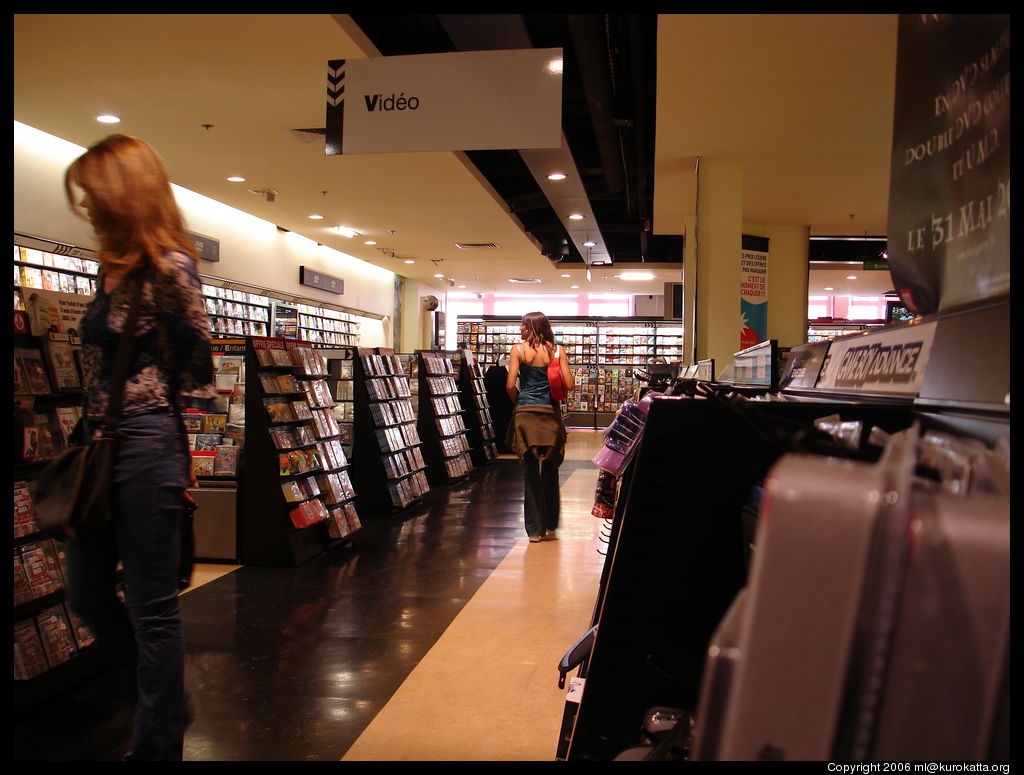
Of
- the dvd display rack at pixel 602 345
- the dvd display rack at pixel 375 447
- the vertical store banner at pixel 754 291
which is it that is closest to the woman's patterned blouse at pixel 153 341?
the dvd display rack at pixel 375 447

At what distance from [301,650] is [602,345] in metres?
17.7

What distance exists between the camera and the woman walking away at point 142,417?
192 cm

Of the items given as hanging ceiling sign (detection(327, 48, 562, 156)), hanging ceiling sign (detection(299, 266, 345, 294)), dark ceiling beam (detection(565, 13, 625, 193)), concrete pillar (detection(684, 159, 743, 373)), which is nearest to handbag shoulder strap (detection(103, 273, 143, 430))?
hanging ceiling sign (detection(327, 48, 562, 156))

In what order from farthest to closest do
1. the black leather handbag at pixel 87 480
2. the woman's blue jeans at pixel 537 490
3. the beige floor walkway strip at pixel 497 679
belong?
1. the woman's blue jeans at pixel 537 490
2. the beige floor walkway strip at pixel 497 679
3. the black leather handbag at pixel 87 480

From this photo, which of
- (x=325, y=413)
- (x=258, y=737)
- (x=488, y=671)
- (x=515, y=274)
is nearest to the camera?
(x=258, y=737)

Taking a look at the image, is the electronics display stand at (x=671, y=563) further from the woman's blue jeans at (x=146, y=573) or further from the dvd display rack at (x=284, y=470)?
the dvd display rack at (x=284, y=470)

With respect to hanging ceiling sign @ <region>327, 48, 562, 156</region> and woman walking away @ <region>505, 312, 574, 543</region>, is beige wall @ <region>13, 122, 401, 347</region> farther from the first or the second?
woman walking away @ <region>505, 312, 574, 543</region>

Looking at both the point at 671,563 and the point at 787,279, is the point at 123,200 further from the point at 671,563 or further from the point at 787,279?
the point at 787,279

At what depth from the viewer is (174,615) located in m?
1.98

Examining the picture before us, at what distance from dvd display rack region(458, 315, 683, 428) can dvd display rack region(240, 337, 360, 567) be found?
1448 cm

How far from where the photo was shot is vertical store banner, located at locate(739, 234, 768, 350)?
32.1ft
